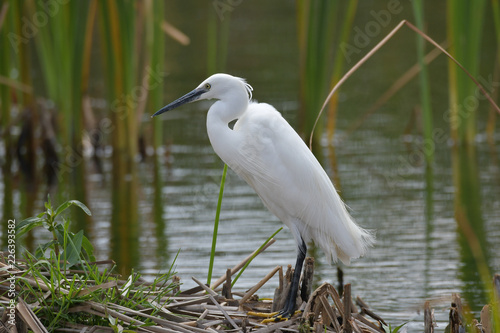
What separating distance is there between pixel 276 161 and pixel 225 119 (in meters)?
0.39

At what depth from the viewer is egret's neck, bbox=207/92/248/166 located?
4910 mm

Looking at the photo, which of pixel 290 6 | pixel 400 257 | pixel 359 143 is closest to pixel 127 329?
pixel 400 257

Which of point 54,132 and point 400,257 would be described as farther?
point 54,132

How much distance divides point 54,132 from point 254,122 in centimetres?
597

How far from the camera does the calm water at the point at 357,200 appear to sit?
21.8 ft

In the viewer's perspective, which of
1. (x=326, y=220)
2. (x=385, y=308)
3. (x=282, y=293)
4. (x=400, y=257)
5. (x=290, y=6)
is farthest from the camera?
(x=290, y=6)

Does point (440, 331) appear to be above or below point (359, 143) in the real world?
below

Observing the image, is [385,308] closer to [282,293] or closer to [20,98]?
[282,293]

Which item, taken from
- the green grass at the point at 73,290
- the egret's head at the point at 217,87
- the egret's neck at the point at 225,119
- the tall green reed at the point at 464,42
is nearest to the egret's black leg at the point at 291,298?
the green grass at the point at 73,290

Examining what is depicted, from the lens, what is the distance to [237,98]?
491cm

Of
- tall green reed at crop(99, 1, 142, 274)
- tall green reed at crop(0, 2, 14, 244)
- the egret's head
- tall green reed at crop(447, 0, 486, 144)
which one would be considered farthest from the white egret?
tall green reed at crop(447, 0, 486, 144)

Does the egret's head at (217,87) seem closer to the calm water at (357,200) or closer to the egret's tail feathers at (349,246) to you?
the egret's tail feathers at (349,246)

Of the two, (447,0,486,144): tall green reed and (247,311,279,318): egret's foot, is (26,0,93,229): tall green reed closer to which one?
(447,0,486,144): tall green reed

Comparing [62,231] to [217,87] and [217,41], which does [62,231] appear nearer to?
[217,87]
